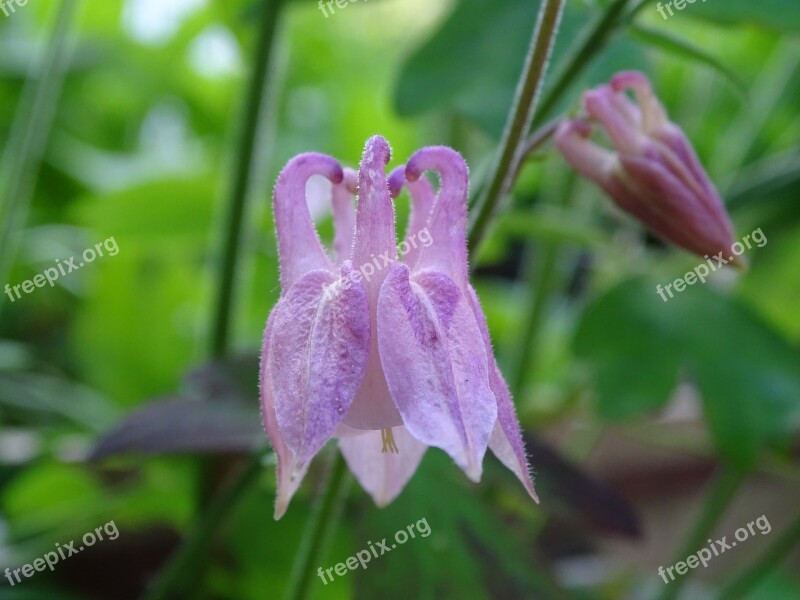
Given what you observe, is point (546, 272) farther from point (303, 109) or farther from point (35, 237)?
point (303, 109)

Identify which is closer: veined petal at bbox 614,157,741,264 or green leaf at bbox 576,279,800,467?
veined petal at bbox 614,157,741,264

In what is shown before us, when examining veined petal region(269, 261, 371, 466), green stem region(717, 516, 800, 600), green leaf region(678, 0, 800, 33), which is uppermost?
green leaf region(678, 0, 800, 33)

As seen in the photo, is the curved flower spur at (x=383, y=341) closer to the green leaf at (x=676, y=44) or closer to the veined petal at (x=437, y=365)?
the veined petal at (x=437, y=365)

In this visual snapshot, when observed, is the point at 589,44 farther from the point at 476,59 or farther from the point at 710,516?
the point at 710,516

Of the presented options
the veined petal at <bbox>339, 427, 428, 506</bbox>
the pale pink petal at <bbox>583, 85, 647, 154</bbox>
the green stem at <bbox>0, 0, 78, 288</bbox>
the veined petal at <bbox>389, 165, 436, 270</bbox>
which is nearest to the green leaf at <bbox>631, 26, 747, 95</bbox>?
the pale pink petal at <bbox>583, 85, 647, 154</bbox>

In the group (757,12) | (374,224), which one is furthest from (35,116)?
(757,12)

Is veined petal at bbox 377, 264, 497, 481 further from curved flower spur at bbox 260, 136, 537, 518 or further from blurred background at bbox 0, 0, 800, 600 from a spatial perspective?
blurred background at bbox 0, 0, 800, 600

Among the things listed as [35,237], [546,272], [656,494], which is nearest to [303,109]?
[35,237]
